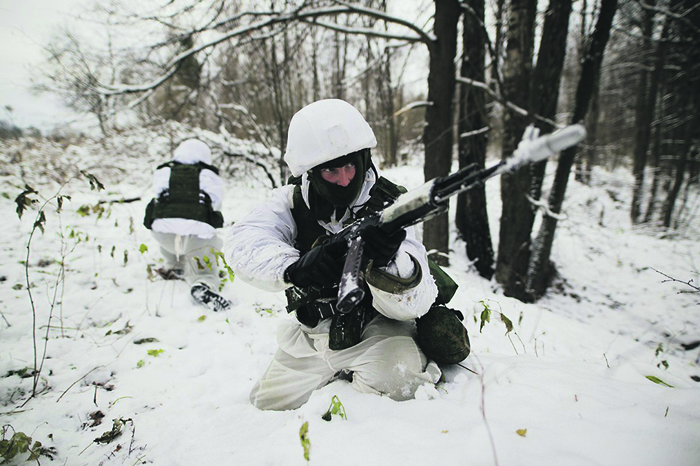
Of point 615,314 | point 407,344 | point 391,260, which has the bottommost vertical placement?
point 615,314

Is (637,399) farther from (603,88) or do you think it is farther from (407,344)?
(603,88)

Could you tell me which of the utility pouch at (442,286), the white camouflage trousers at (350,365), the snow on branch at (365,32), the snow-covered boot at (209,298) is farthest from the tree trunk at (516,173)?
the snow-covered boot at (209,298)

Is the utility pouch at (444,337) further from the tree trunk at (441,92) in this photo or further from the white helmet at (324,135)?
the tree trunk at (441,92)

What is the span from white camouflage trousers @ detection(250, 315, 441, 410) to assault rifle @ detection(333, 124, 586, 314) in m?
0.74

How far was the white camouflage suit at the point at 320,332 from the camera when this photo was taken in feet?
5.43

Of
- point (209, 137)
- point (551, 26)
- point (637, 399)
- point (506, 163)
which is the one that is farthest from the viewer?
point (209, 137)

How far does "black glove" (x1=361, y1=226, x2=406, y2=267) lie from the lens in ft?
4.64

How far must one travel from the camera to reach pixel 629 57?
952cm

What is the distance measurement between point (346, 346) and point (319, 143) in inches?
48.8

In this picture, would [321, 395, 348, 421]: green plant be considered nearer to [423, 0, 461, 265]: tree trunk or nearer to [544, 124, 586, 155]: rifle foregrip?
[544, 124, 586, 155]: rifle foregrip

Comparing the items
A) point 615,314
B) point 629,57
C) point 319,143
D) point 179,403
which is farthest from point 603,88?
point 179,403

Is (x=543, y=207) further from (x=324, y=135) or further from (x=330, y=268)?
(x=330, y=268)

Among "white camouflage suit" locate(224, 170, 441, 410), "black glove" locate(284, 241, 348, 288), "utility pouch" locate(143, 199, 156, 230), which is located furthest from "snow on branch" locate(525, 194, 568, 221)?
"utility pouch" locate(143, 199, 156, 230)

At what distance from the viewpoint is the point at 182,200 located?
3.66 m
